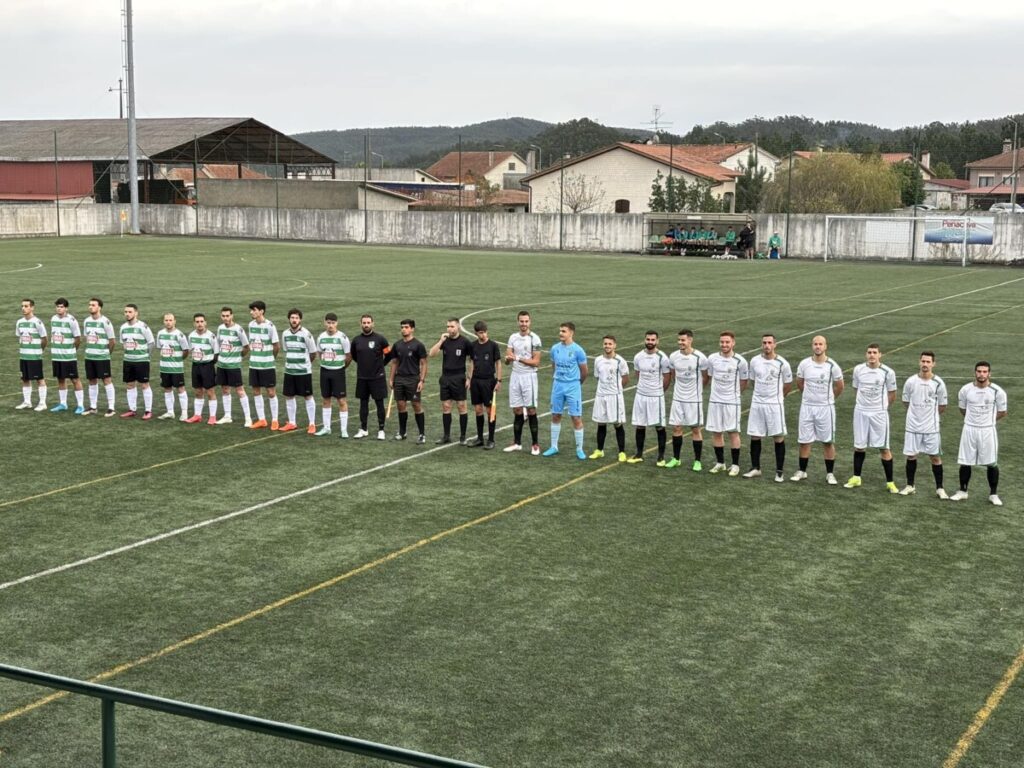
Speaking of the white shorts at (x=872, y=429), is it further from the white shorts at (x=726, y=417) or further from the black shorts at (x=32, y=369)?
the black shorts at (x=32, y=369)

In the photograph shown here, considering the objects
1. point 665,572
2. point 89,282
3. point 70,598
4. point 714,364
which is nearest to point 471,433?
point 714,364

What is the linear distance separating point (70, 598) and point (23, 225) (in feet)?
212

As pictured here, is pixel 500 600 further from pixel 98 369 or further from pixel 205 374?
→ pixel 98 369

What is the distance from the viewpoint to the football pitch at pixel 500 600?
32.0 ft

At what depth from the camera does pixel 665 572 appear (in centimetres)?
1355

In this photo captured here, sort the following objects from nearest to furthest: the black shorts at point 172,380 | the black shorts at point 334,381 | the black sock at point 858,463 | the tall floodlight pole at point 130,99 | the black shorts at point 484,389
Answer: the black sock at point 858,463 < the black shorts at point 484,389 < the black shorts at point 334,381 < the black shorts at point 172,380 < the tall floodlight pole at point 130,99

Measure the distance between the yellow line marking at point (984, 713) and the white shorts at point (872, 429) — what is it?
598cm

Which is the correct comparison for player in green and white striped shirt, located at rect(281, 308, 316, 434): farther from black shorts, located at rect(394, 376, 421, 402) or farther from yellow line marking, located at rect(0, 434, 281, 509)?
black shorts, located at rect(394, 376, 421, 402)

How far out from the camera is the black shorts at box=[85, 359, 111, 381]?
73.0 feet

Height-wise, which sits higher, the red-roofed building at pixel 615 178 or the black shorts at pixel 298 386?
the red-roofed building at pixel 615 178

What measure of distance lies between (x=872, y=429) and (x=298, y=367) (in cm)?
918

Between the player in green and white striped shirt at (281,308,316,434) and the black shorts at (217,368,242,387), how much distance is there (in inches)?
39.0

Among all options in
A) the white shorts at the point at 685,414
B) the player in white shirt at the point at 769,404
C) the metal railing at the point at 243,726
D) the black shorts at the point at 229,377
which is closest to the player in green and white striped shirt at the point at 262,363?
the black shorts at the point at 229,377

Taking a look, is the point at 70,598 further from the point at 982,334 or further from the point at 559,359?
the point at 982,334
